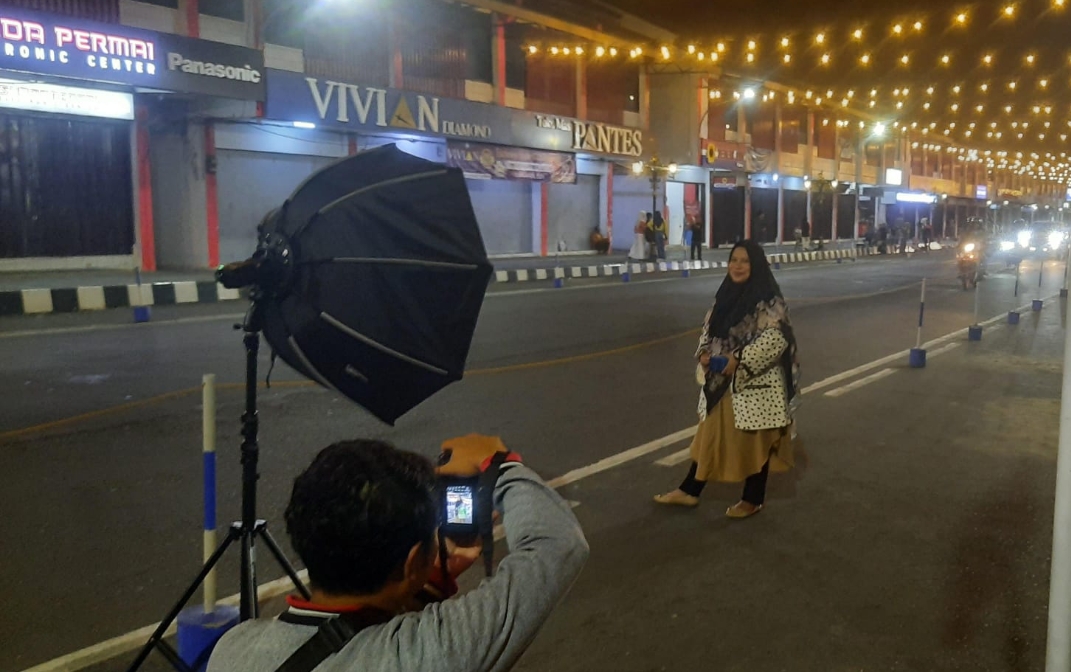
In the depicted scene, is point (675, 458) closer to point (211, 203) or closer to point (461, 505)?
point (461, 505)

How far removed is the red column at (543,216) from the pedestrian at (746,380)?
1037 inches

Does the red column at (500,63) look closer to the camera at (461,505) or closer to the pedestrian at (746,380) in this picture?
the pedestrian at (746,380)

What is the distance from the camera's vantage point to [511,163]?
2834 cm

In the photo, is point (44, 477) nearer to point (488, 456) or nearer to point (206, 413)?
point (206, 413)

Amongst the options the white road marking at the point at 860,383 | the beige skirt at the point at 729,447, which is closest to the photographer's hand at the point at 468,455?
the beige skirt at the point at 729,447

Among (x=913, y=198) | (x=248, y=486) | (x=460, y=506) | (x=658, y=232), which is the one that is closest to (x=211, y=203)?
(x=658, y=232)

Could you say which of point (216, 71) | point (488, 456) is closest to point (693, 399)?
point (488, 456)

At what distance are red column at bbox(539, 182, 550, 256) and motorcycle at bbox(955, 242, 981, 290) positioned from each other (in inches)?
538

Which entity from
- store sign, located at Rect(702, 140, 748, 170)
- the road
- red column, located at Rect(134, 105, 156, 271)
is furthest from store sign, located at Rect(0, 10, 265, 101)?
store sign, located at Rect(702, 140, 748, 170)

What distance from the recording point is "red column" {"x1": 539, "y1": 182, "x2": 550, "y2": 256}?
31597 millimetres

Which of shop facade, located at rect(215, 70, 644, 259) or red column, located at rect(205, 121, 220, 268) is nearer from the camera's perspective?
red column, located at rect(205, 121, 220, 268)

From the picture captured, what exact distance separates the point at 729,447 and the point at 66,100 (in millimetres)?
17122

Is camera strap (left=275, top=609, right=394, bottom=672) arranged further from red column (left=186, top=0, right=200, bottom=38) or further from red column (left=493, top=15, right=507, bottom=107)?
red column (left=493, top=15, right=507, bottom=107)

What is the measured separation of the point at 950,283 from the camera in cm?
2486
